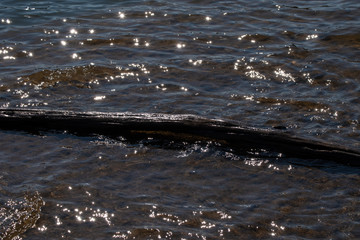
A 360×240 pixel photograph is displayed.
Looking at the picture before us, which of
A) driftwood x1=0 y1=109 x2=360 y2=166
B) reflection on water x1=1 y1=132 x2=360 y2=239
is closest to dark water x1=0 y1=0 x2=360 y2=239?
reflection on water x1=1 y1=132 x2=360 y2=239

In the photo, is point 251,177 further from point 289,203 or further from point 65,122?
point 65,122

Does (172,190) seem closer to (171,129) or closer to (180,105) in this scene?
(171,129)

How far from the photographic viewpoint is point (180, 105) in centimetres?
880

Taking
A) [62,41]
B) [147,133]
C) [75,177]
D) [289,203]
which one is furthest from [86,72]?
[289,203]

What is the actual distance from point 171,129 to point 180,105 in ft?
3.91

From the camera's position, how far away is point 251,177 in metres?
6.97

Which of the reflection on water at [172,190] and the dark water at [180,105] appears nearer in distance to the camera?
the reflection on water at [172,190]

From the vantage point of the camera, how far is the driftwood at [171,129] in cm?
725

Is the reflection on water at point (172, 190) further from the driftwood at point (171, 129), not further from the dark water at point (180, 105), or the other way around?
the driftwood at point (171, 129)

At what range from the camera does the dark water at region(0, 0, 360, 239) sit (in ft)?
20.4

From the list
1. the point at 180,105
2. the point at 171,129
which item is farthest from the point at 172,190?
the point at 180,105

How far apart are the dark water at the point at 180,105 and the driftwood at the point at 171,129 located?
13 centimetres

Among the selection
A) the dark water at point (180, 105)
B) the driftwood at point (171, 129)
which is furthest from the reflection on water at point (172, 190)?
the driftwood at point (171, 129)

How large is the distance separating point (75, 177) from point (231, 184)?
70.6 inches
